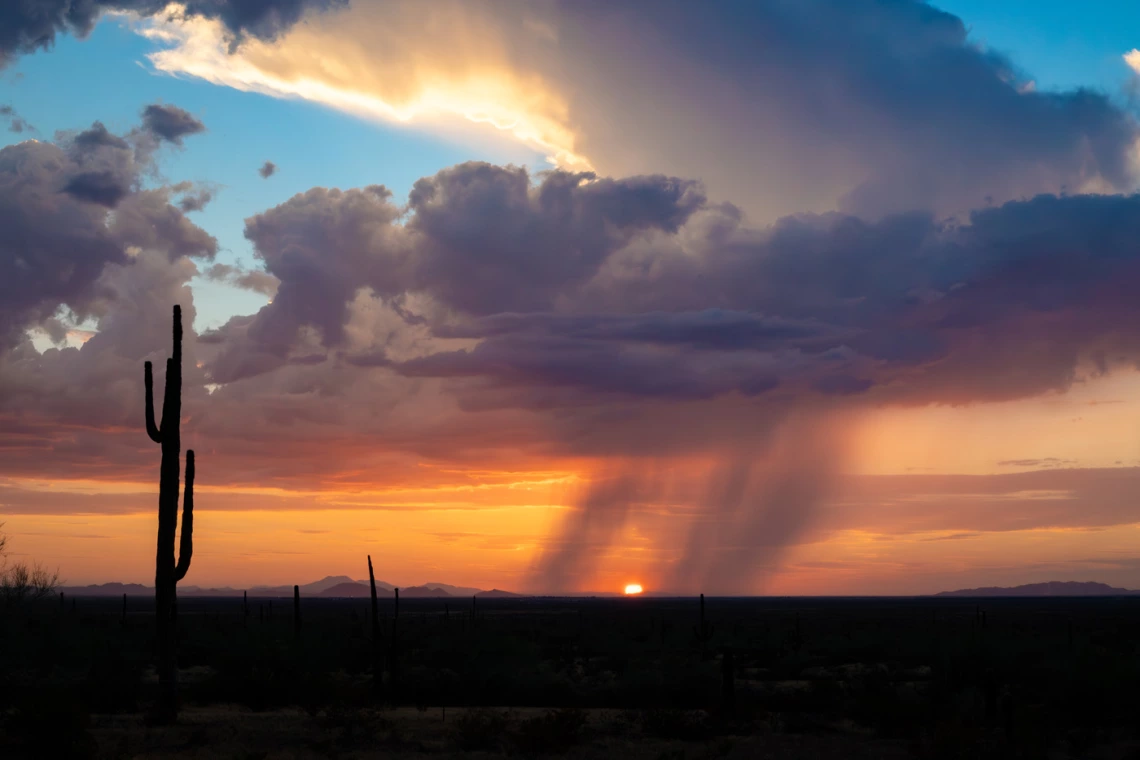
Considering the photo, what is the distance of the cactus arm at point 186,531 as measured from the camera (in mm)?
23078

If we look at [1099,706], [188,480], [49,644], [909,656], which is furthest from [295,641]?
[909,656]

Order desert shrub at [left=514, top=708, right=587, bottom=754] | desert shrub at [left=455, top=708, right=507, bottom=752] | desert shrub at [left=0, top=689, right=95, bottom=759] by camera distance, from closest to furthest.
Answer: desert shrub at [left=0, top=689, right=95, bottom=759]
desert shrub at [left=514, top=708, right=587, bottom=754]
desert shrub at [left=455, top=708, right=507, bottom=752]

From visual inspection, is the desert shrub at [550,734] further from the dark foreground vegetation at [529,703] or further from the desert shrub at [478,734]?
the desert shrub at [478,734]

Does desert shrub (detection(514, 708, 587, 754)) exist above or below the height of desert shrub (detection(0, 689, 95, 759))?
below

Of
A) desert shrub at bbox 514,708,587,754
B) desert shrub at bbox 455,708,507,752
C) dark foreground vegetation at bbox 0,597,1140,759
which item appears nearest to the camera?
dark foreground vegetation at bbox 0,597,1140,759

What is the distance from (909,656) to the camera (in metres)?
45.2

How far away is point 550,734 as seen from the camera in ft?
69.8

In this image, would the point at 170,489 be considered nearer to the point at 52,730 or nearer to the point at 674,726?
the point at 52,730

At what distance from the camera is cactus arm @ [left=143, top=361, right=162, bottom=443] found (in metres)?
23.3

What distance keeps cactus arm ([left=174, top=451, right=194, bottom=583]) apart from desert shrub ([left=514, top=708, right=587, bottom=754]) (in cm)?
878

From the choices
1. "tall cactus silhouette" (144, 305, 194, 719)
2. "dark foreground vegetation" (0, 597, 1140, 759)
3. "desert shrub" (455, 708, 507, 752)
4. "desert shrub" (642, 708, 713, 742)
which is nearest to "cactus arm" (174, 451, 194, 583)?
"tall cactus silhouette" (144, 305, 194, 719)

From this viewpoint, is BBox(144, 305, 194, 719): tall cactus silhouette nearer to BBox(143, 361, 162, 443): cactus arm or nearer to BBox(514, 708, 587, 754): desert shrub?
BBox(143, 361, 162, 443): cactus arm

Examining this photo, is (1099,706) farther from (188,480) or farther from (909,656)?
(188,480)

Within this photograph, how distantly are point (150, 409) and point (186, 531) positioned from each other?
306 centimetres
